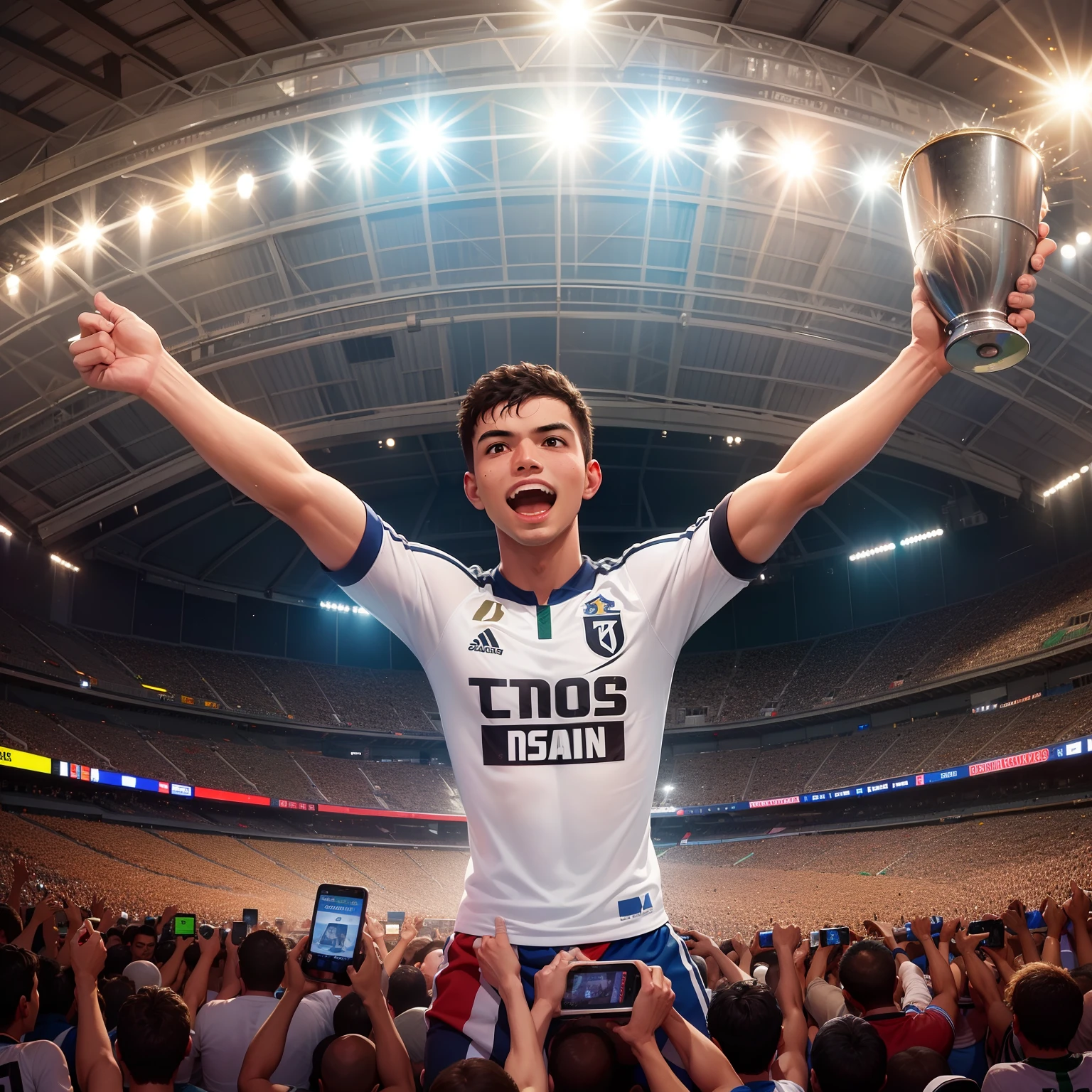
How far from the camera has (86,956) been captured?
324 centimetres

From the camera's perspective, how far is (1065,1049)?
3398mm

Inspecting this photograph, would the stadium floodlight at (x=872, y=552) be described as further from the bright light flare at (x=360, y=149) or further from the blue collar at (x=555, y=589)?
the blue collar at (x=555, y=589)

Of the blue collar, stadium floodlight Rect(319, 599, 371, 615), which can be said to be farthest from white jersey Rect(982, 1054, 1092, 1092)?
stadium floodlight Rect(319, 599, 371, 615)

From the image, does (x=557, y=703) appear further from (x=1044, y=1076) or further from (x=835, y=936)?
(x=835, y=936)

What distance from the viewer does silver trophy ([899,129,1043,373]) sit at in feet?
6.67

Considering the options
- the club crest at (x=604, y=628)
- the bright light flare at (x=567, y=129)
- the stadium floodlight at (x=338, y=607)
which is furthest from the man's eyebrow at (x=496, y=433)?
the stadium floodlight at (x=338, y=607)

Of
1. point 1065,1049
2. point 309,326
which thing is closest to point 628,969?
point 1065,1049

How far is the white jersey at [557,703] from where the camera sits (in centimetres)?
207

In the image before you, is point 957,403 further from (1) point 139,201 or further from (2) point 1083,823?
(1) point 139,201

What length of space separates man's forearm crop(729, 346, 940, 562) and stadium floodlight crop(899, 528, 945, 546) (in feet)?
127

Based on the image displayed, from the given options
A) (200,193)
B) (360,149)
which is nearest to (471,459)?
(360,149)

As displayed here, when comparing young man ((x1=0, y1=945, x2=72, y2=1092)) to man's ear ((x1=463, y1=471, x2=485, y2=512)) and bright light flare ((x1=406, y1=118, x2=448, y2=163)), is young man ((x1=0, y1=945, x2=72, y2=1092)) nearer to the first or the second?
man's ear ((x1=463, y1=471, x2=485, y2=512))

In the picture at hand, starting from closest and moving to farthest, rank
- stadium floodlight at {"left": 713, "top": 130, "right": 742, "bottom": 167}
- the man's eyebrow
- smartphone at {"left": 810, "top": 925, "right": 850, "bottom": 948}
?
the man's eyebrow
smartphone at {"left": 810, "top": 925, "right": 850, "bottom": 948}
stadium floodlight at {"left": 713, "top": 130, "right": 742, "bottom": 167}

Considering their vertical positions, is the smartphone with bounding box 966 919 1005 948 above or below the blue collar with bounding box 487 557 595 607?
below
